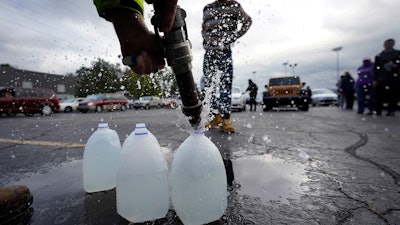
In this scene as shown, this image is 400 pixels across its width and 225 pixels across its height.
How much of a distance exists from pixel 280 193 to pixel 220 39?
8.58 ft

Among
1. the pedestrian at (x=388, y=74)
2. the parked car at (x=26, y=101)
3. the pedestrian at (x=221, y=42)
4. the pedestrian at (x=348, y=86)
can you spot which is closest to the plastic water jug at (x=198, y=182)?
the pedestrian at (x=221, y=42)

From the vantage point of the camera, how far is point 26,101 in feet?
54.1

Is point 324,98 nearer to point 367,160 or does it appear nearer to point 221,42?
point 221,42

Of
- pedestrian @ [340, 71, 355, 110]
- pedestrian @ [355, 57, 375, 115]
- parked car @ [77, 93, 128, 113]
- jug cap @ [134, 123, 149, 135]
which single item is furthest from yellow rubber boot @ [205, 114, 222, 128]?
parked car @ [77, 93, 128, 113]

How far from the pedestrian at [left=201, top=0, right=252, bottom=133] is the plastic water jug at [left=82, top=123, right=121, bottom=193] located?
219 centimetres

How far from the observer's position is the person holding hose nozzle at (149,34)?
1.12 meters

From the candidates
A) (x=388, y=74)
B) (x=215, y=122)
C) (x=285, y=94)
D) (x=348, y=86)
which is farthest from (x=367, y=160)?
(x=348, y=86)

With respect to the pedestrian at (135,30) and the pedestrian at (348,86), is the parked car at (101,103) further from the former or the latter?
the pedestrian at (135,30)

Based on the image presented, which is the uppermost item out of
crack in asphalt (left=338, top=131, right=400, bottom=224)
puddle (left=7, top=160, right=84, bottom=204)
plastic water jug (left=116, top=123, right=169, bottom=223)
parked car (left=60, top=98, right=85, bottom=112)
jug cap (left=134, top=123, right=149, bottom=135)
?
parked car (left=60, top=98, right=85, bottom=112)

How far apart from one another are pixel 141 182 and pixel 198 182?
0.91 ft

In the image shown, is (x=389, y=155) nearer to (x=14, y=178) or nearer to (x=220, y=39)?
(x=220, y=39)

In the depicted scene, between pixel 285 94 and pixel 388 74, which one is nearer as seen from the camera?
pixel 388 74

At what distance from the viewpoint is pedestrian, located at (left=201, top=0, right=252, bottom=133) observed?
144 inches

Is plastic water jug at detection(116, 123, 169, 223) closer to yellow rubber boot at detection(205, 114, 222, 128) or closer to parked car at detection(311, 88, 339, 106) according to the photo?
yellow rubber boot at detection(205, 114, 222, 128)
